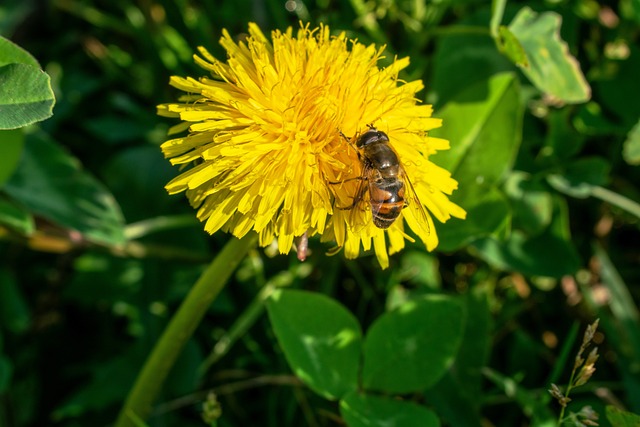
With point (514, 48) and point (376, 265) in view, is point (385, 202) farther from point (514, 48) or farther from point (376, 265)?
point (376, 265)

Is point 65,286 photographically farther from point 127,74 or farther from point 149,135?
point 127,74

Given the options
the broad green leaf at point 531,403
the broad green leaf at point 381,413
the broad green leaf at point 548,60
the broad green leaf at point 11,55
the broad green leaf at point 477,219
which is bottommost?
the broad green leaf at point 531,403

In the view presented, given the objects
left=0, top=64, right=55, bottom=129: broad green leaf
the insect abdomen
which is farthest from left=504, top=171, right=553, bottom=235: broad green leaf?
left=0, top=64, right=55, bottom=129: broad green leaf

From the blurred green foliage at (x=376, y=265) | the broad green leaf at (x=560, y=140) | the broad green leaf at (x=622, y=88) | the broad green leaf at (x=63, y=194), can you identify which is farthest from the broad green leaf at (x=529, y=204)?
the broad green leaf at (x=63, y=194)

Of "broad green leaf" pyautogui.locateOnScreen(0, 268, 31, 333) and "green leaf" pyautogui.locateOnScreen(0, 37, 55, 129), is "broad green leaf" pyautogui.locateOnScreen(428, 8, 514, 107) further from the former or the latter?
"broad green leaf" pyautogui.locateOnScreen(0, 268, 31, 333)

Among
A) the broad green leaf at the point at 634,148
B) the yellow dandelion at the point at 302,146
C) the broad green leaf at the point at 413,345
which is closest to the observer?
the yellow dandelion at the point at 302,146

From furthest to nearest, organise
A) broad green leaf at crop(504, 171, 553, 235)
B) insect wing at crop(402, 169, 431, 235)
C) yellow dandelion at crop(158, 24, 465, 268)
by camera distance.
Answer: broad green leaf at crop(504, 171, 553, 235), insect wing at crop(402, 169, 431, 235), yellow dandelion at crop(158, 24, 465, 268)

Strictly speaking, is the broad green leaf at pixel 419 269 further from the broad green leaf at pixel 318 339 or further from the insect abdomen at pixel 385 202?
the insect abdomen at pixel 385 202
